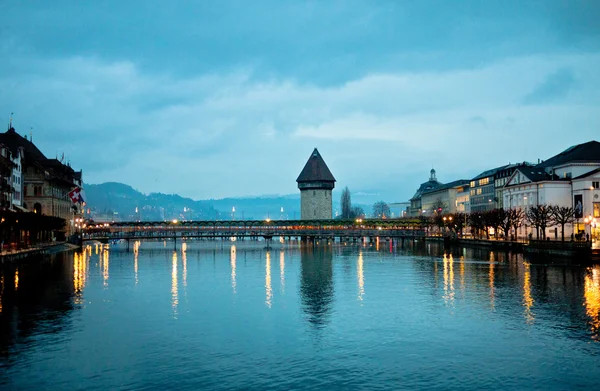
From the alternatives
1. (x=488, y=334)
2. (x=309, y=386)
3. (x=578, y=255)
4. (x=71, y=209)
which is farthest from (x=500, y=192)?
(x=309, y=386)

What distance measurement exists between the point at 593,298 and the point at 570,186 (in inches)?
1924

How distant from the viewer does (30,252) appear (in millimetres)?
59344

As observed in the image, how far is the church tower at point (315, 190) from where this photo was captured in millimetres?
138125

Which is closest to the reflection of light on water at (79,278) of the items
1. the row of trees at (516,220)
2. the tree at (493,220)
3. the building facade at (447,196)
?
the row of trees at (516,220)

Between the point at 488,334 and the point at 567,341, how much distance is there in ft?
8.45

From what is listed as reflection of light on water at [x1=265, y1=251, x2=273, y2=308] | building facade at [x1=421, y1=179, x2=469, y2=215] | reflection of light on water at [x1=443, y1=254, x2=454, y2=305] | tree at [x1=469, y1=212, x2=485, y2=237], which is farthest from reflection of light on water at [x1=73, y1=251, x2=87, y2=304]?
building facade at [x1=421, y1=179, x2=469, y2=215]

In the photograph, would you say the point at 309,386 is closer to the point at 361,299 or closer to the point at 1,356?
the point at 1,356

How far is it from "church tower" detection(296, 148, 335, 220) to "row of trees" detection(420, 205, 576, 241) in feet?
108

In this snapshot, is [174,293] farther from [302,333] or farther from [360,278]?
[302,333]

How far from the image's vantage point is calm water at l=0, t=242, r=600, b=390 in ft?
58.6

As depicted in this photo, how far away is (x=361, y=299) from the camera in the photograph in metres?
32.4

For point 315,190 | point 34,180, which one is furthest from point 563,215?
point 315,190

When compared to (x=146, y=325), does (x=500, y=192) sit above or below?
above

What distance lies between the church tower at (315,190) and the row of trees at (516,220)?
32.9 meters
